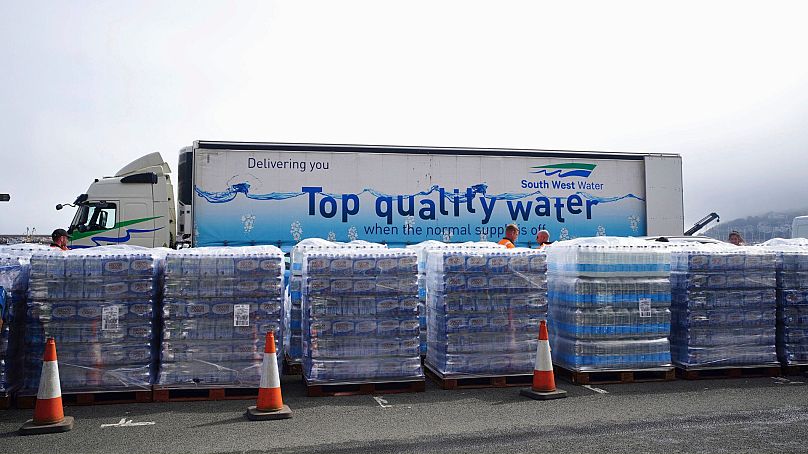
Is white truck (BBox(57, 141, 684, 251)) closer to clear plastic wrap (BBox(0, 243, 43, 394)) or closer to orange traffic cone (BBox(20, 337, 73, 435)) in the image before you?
clear plastic wrap (BBox(0, 243, 43, 394))

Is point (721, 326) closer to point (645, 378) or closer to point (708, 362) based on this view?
point (708, 362)

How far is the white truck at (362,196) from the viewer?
597 inches

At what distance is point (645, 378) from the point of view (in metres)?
8.64

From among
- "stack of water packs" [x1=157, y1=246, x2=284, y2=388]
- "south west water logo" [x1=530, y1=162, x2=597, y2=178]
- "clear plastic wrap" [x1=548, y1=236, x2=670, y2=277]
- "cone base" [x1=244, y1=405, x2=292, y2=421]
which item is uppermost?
"south west water logo" [x1=530, y1=162, x2=597, y2=178]

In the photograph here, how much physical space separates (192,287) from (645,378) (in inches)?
222

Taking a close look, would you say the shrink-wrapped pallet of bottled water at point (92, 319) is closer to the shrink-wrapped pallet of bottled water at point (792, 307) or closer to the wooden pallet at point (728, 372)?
the wooden pallet at point (728, 372)

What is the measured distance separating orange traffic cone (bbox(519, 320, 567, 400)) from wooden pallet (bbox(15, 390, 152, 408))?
4293mm

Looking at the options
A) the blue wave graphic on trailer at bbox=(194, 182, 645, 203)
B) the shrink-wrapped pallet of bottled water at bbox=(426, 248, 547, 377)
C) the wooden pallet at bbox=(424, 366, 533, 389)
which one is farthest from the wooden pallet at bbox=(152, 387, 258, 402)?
the blue wave graphic on trailer at bbox=(194, 182, 645, 203)

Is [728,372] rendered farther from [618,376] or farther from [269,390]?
[269,390]

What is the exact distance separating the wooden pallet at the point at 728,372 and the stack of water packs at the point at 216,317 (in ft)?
16.9

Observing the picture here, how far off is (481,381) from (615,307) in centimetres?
191

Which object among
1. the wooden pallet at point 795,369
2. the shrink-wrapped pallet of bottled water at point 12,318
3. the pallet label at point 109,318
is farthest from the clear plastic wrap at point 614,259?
the shrink-wrapped pallet of bottled water at point 12,318

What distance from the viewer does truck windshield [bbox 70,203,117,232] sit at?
1528 cm

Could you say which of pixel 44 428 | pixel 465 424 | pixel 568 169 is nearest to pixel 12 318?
pixel 44 428
